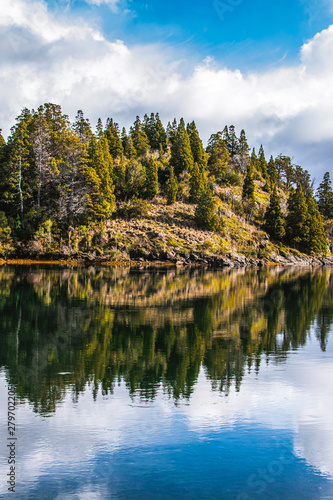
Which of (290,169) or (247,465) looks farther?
(290,169)

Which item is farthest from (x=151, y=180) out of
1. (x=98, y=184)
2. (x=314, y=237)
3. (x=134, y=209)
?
(x=314, y=237)

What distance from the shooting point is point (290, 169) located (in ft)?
485

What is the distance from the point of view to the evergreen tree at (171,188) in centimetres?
9238

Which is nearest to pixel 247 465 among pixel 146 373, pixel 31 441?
pixel 31 441

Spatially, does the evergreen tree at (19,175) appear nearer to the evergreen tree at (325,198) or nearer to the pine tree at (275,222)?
the pine tree at (275,222)

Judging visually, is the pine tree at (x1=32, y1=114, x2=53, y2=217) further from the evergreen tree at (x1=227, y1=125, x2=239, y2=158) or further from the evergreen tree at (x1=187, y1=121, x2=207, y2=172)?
the evergreen tree at (x1=227, y1=125, x2=239, y2=158)

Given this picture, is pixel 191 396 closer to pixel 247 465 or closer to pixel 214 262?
pixel 247 465

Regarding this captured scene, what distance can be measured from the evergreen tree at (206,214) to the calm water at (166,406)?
66.6m

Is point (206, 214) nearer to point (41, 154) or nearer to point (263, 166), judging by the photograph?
point (41, 154)

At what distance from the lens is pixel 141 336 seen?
60.7ft

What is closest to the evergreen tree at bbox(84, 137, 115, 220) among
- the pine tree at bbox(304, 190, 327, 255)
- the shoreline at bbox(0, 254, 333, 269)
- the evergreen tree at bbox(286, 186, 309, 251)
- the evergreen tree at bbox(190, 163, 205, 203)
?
the shoreline at bbox(0, 254, 333, 269)

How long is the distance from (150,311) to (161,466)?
17305 millimetres

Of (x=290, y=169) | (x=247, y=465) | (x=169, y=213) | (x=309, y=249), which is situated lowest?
(x=247, y=465)

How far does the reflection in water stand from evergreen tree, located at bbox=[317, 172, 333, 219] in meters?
102
